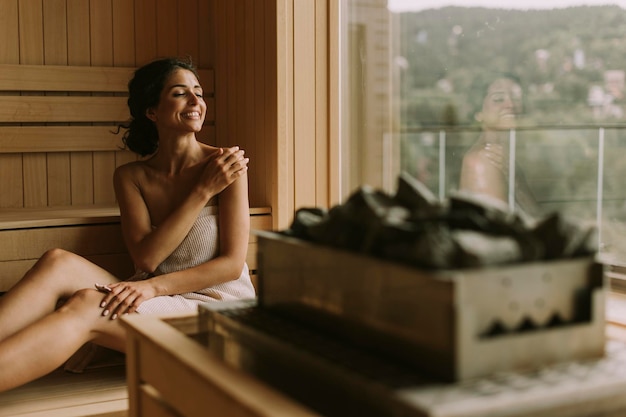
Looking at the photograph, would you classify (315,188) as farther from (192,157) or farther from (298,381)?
(298,381)

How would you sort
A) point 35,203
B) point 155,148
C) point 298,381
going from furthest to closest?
point 35,203 < point 155,148 < point 298,381

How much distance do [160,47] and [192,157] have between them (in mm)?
1176

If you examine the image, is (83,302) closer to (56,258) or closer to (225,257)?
(56,258)

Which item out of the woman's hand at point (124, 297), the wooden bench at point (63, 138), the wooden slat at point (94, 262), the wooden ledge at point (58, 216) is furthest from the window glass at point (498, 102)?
the woman's hand at point (124, 297)

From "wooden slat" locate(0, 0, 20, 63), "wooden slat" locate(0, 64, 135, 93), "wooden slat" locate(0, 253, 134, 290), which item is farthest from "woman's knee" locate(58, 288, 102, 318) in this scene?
"wooden slat" locate(0, 0, 20, 63)

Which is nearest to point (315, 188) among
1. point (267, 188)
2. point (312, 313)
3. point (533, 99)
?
point (267, 188)

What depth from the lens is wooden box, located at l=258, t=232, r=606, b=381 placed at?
952mm

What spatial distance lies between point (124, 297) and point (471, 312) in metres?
1.80

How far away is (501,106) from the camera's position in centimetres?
554

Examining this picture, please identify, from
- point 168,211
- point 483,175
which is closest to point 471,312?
point 168,211

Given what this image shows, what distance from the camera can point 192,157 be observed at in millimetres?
2986

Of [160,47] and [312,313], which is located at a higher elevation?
[160,47]

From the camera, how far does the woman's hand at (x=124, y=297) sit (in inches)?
99.7

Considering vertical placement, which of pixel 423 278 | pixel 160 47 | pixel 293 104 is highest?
pixel 160 47
